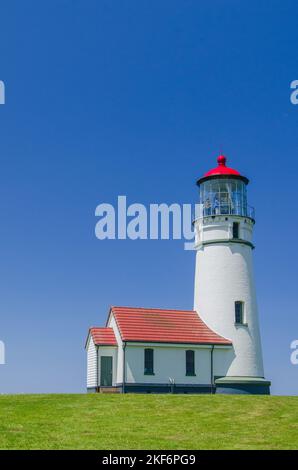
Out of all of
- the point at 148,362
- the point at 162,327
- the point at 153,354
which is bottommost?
the point at 148,362

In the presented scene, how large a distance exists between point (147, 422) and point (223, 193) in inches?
799

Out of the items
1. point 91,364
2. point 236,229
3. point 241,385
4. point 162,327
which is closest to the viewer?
point 241,385

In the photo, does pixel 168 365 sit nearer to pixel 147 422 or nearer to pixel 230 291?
pixel 230 291

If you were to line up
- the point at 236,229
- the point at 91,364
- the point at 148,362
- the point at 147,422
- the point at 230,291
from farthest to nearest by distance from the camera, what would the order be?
1. the point at 236,229
2. the point at 230,291
3. the point at 91,364
4. the point at 148,362
5. the point at 147,422

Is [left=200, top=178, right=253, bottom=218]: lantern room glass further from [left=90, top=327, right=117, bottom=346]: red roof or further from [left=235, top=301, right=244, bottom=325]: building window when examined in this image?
[left=90, top=327, right=117, bottom=346]: red roof

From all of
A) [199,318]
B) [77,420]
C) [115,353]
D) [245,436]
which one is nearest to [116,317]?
[115,353]

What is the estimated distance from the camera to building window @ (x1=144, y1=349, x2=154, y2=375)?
118 ft

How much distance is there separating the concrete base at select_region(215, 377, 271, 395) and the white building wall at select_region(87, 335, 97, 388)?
6.68 metres

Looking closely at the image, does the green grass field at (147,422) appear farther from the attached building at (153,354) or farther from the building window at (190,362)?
the building window at (190,362)

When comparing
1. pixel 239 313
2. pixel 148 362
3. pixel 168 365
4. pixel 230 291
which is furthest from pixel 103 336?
pixel 239 313

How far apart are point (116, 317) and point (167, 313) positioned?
10.8 ft

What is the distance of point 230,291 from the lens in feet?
125

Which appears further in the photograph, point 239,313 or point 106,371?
point 239,313
